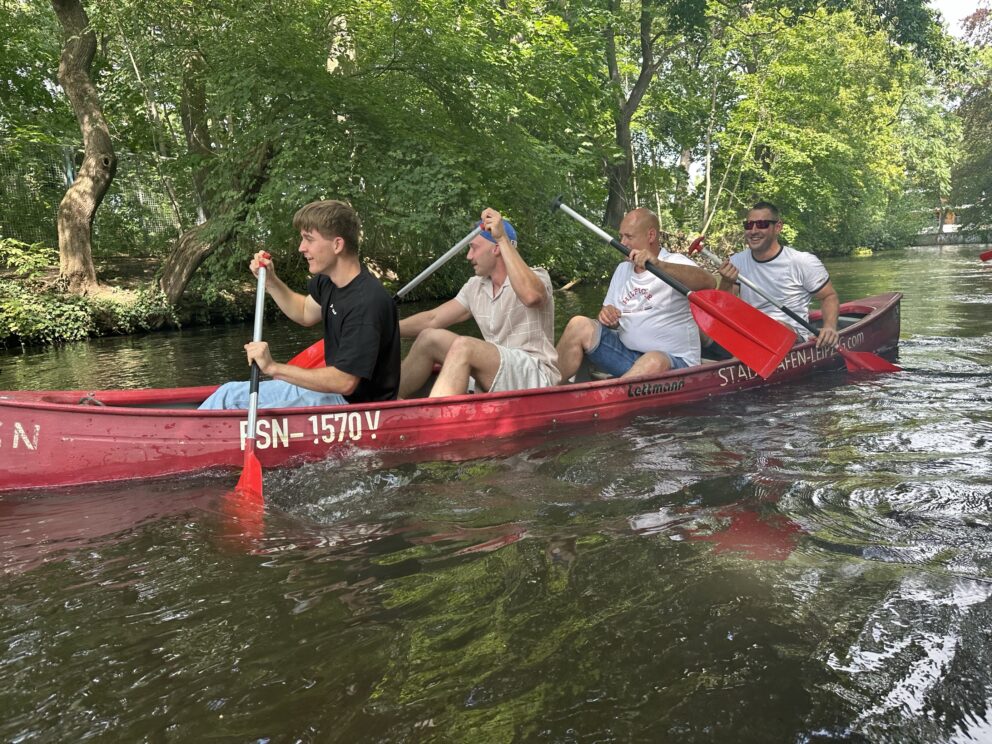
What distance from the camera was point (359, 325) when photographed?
3.92 m

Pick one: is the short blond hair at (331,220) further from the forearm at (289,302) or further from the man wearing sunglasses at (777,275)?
the man wearing sunglasses at (777,275)

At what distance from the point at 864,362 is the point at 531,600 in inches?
218

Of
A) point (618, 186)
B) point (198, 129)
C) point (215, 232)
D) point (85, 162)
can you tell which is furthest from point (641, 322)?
point (618, 186)

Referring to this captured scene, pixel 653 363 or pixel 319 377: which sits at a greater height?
pixel 319 377

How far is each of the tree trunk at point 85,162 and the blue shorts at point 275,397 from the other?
10.4m

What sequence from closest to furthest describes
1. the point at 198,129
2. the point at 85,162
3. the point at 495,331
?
the point at 495,331 → the point at 85,162 → the point at 198,129

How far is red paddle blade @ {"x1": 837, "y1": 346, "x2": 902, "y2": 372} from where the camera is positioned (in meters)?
7.02

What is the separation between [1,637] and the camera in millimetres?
2533

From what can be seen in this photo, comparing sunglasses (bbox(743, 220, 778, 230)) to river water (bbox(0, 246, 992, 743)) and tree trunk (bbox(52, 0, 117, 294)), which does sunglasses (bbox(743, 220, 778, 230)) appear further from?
tree trunk (bbox(52, 0, 117, 294))

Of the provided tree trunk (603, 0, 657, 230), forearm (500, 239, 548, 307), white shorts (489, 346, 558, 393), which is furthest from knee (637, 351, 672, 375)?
tree trunk (603, 0, 657, 230)

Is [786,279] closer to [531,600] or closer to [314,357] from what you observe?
[314,357]

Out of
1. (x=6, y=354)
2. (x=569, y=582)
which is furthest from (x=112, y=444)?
(x=6, y=354)

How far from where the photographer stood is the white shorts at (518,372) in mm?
4965

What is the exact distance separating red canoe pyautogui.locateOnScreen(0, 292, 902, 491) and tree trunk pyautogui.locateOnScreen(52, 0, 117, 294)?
9.78 m
